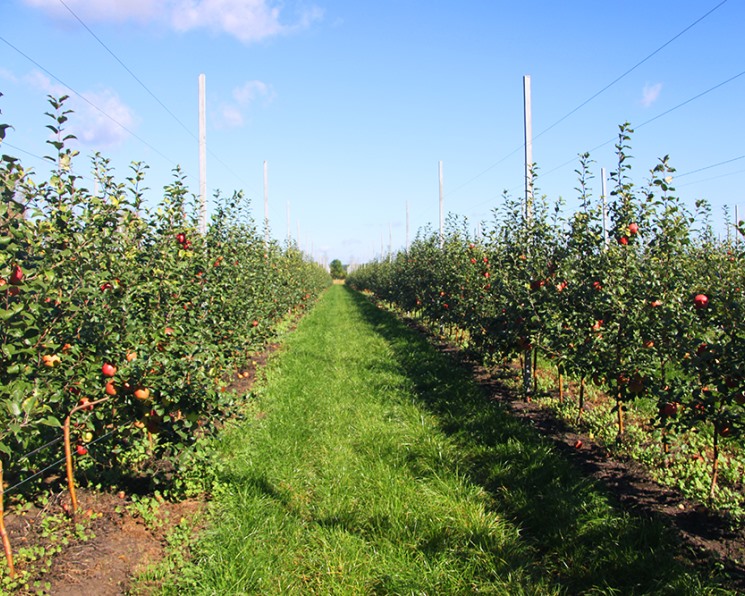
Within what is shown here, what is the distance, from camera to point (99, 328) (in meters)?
3.15

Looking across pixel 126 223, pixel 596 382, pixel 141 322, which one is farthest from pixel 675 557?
pixel 126 223

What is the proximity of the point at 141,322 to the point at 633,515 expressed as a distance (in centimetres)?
334

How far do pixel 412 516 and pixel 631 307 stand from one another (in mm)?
2275

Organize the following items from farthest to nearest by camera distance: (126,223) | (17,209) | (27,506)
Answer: (126,223), (27,506), (17,209)

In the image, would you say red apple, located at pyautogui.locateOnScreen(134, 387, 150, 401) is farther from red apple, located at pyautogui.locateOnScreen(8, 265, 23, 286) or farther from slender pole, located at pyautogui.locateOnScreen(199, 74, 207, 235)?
slender pole, located at pyautogui.locateOnScreen(199, 74, 207, 235)

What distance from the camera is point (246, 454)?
4.74m

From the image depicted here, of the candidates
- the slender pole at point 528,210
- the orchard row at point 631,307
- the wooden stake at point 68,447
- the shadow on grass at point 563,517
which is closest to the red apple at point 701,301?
the orchard row at point 631,307

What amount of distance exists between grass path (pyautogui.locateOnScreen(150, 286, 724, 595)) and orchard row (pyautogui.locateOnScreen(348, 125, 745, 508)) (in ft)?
2.61

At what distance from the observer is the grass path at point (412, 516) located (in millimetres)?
2984

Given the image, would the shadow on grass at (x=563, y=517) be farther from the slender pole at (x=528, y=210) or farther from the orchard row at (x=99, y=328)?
the orchard row at (x=99, y=328)

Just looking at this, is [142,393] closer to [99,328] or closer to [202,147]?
[99,328]

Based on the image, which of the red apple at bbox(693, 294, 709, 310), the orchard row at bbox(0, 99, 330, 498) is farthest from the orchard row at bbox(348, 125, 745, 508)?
the orchard row at bbox(0, 99, 330, 498)

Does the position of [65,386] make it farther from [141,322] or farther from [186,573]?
[186,573]

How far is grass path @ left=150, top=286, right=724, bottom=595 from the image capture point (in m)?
2.98
